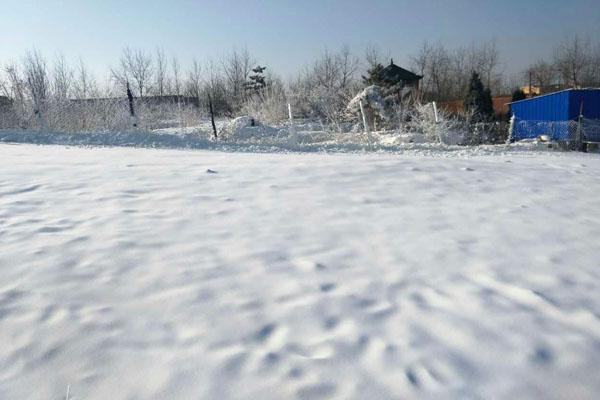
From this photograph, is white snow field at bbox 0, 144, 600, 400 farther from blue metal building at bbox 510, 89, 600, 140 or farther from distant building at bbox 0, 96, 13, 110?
distant building at bbox 0, 96, 13, 110

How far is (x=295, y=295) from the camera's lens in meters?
2.08

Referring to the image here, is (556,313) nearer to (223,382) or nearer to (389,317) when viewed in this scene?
(389,317)

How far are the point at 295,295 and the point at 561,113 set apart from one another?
17279mm

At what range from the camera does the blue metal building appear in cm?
1420

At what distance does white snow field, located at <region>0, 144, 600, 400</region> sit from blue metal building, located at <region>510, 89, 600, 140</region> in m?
12.3

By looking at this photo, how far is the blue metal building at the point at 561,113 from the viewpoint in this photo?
1420 cm

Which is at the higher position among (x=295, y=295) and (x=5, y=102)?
(x=5, y=102)

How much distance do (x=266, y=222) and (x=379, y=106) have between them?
16.7 metres

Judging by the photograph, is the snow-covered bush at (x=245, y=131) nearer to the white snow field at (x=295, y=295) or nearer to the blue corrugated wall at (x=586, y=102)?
the blue corrugated wall at (x=586, y=102)

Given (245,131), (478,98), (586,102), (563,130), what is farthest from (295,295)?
(478,98)

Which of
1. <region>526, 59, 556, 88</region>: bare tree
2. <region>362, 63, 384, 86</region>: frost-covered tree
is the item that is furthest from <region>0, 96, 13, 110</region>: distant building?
<region>526, 59, 556, 88</region>: bare tree

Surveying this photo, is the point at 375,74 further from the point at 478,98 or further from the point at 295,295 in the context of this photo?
the point at 295,295

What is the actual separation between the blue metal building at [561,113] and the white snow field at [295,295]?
1234 cm

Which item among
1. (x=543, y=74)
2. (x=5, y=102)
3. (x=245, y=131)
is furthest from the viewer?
(x=543, y=74)
